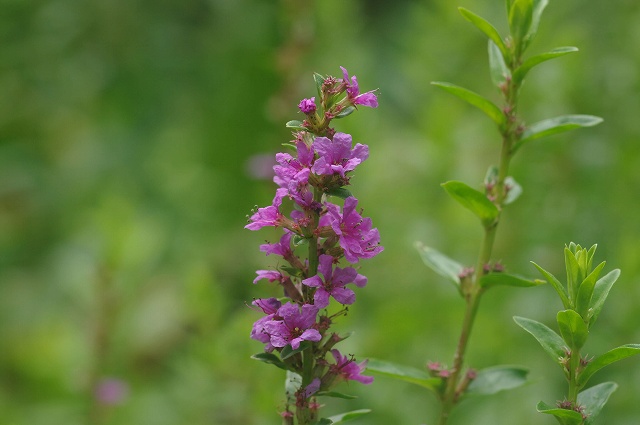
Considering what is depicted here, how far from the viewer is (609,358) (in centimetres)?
132

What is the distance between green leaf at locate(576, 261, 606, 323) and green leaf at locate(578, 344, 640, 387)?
2.7 inches

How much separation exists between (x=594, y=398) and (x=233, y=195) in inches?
138

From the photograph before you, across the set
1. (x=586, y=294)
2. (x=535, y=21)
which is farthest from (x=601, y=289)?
(x=535, y=21)

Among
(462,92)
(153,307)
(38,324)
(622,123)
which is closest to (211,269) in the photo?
(153,307)

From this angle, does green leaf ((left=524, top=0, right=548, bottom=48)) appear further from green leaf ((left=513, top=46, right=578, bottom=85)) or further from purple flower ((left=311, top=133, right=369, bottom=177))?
purple flower ((left=311, top=133, right=369, bottom=177))

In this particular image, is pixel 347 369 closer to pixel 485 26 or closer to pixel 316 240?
pixel 316 240

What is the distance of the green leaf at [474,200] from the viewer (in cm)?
150

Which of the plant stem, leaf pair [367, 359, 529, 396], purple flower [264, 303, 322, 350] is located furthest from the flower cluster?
the plant stem

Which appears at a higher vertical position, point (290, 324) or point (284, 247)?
point (284, 247)

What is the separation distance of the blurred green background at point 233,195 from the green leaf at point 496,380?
38 cm

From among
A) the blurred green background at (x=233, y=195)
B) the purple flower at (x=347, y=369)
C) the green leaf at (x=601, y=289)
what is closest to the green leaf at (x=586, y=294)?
the green leaf at (x=601, y=289)

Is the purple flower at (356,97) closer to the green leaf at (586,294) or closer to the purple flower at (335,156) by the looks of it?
the purple flower at (335,156)

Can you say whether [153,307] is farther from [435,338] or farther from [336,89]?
[336,89]

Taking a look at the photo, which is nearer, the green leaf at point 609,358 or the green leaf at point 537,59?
the green leaf at point 609,358
